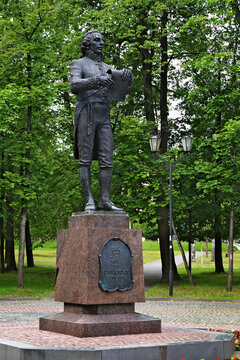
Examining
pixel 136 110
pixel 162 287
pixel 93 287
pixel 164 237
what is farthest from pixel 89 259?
pixel 136 110

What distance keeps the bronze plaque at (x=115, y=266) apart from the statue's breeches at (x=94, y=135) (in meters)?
1.56

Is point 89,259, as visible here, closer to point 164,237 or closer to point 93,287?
point 93,287

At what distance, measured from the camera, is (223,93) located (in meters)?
25.0

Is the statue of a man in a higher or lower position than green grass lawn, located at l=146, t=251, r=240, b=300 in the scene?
higher

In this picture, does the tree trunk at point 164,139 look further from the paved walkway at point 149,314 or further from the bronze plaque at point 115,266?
the bronze plaque at point 115,266

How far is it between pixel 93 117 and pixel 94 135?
0.30m

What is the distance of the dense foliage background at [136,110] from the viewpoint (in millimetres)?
23141

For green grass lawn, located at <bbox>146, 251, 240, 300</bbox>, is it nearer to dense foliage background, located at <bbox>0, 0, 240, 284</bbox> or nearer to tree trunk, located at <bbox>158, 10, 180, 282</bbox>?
tree trunk, located at <bbox>158, 10, 180, 282</bbox>

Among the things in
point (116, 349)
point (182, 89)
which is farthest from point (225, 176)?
point (116, 349)

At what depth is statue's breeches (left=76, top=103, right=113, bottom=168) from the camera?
33.5 feet

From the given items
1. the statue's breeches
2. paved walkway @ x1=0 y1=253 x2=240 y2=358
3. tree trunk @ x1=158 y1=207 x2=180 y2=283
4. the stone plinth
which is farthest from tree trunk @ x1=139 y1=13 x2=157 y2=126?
the stone plinth

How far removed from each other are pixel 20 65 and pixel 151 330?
1708 cm

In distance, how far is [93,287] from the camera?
915 cm

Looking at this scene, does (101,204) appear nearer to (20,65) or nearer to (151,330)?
(151,330)
